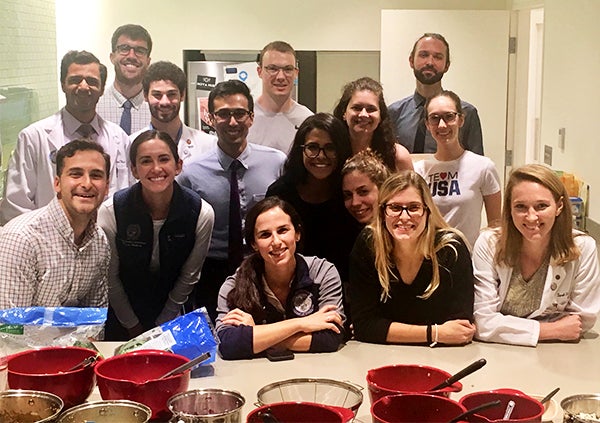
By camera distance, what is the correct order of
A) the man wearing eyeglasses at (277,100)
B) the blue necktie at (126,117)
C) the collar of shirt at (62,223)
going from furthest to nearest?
1. the man wearing eyeglasses at (277,100)
2. the blue necktie at (126,117)
3. the collar of shirt at (62,223)

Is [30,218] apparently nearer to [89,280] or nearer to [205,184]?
[89,280]

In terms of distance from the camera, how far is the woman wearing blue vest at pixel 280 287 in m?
1.93

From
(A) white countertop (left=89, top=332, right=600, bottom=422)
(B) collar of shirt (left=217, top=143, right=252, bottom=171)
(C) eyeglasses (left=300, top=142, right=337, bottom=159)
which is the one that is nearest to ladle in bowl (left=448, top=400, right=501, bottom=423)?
(A) white countertop (left=89, top=332, right=600, bottom=422)

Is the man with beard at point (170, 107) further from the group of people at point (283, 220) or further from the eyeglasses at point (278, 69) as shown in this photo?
the eyeglasses at point (278, 69)

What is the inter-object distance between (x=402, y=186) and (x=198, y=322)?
2.25ft

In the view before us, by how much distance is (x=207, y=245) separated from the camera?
2637 mm

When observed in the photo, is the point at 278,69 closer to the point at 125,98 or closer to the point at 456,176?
the point at 125,98

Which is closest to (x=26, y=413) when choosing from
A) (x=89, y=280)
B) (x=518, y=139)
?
(x=89, y=280)

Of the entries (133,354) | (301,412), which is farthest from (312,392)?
(133,354)

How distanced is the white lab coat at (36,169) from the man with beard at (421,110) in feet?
3.87

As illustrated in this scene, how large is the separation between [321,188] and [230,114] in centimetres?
49

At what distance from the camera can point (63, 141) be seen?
2.75 m

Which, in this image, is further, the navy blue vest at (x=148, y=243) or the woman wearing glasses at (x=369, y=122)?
the woman wearing glasses at (x=369, y=122)

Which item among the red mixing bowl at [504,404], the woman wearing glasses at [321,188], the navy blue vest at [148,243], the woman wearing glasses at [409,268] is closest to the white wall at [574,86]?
the woman wearing glasses at [321,188]
